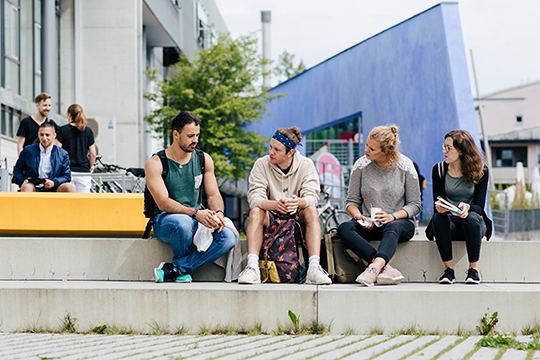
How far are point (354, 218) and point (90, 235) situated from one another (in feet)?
8.53

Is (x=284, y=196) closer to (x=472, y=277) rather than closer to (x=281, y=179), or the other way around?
(x=281, y=179)

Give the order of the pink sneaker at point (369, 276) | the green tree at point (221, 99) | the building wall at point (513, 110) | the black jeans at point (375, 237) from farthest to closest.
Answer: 1. the building wall at point (513, 110)
2. the green tree at point (221, 99)
3. the black jeans at point (375, 237)
4. the pink sneaker at point (369, 276)

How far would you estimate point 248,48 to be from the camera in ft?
61.5

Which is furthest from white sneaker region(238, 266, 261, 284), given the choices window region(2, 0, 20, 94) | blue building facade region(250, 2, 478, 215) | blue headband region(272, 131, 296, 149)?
window region(2, 0, 20, 94)

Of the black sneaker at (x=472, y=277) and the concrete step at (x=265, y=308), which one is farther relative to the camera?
the black sneaker at (x=472, y=277)

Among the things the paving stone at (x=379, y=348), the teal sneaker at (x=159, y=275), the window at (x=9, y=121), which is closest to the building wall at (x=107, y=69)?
the window at (x=9, y=121)

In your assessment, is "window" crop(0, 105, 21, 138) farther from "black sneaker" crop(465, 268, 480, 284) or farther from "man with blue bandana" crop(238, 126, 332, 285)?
"black sneaker" crop(465, 268, 480, 284)

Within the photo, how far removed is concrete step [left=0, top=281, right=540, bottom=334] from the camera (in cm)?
432

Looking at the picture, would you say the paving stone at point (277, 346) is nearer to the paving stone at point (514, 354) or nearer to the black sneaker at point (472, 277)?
the paving stone at point (514, 354)

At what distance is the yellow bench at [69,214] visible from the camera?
224 inches

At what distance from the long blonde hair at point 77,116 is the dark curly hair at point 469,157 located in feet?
14.9

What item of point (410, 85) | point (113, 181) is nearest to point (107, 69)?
point (410, 85)

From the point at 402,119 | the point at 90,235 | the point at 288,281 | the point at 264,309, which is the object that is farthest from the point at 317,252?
the point at 402,119

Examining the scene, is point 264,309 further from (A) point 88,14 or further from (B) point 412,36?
(A) point 88,14
